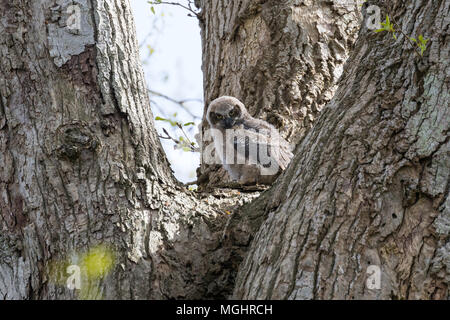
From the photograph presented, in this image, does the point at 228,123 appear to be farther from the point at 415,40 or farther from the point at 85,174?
the point at 415,40

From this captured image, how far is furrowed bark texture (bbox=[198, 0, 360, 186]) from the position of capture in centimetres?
462

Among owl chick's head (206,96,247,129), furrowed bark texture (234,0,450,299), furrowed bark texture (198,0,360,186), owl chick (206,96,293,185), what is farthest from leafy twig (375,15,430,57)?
owl chick's head (206,96,247,129)

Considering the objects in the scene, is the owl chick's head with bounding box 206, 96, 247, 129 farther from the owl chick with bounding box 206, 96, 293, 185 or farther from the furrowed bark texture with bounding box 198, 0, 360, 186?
the furrowed bark texture with bounding box 198, 0, 360, 186

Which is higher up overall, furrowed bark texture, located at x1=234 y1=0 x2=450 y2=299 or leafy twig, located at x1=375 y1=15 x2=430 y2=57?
leafy twig, located at x1=375 y1=15 x2=430 y2=57

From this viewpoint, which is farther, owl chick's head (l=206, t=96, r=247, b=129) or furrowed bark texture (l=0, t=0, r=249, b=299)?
owl chick's head (l=206, t=96, r=247, b=129)

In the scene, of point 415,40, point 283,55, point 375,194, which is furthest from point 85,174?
point 283,55

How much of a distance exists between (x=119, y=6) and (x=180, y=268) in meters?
1.72

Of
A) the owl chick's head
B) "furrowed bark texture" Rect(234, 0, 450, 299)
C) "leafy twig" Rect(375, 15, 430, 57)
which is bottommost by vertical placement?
"furrowed bark texture" Rect(234, 0, 450, 299)

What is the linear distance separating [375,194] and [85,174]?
1.55 metres

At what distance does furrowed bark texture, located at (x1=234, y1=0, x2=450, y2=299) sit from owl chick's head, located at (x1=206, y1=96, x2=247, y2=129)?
218cm

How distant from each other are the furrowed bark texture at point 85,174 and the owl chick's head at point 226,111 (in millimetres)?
1907

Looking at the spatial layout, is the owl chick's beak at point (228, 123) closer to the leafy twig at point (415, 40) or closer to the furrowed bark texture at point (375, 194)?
the furrowed bark texture at point (375, 194)

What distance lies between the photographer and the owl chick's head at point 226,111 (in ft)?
16.2

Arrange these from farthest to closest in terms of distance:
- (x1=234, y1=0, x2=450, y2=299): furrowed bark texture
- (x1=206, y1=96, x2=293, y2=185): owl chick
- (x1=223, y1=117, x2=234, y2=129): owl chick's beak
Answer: (x1=223, y1=117, x2=234, y2=129): owl chick's beak
(x1=206, y1=96, x2=293, y2=185): owl chick
(x1=234, y1=0, x2=450, y2=299): furrowed bark texture
